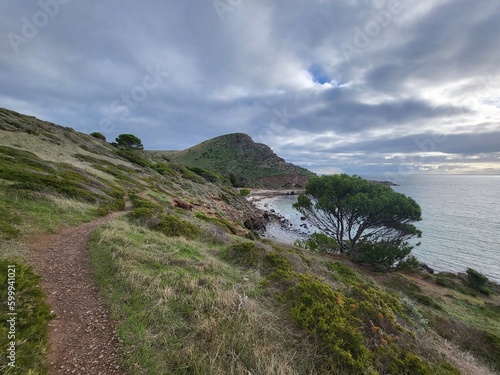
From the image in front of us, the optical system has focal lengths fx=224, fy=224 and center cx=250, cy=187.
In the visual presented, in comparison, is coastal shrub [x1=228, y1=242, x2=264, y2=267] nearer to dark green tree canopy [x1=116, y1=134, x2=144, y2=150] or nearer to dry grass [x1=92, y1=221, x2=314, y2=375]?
dry grass [x1=92, y1=221, x2=314, y2=375]

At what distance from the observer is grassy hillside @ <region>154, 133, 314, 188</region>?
389 ft

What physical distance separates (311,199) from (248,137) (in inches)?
5162

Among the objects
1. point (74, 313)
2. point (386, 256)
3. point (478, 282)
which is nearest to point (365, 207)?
point (386, 256)

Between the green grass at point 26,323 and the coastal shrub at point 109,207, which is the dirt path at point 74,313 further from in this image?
the coastal shrub at point 109,207

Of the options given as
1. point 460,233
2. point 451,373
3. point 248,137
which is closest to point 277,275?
point 451,373

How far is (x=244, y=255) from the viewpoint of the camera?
1015 centimetres

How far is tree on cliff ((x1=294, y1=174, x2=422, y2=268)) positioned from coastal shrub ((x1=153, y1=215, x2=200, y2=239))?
16117 mm

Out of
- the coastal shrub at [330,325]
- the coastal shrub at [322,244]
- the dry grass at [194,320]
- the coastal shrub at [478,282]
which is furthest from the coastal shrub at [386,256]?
the dry grass at [194,320]

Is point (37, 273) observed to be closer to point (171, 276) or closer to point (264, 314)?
point (171, 276)

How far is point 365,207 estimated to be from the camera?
21.5 meters

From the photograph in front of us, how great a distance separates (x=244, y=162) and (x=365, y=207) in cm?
11400

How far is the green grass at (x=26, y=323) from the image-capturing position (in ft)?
11.0

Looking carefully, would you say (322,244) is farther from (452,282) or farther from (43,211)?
(43,211)

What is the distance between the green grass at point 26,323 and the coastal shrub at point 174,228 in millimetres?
6501
